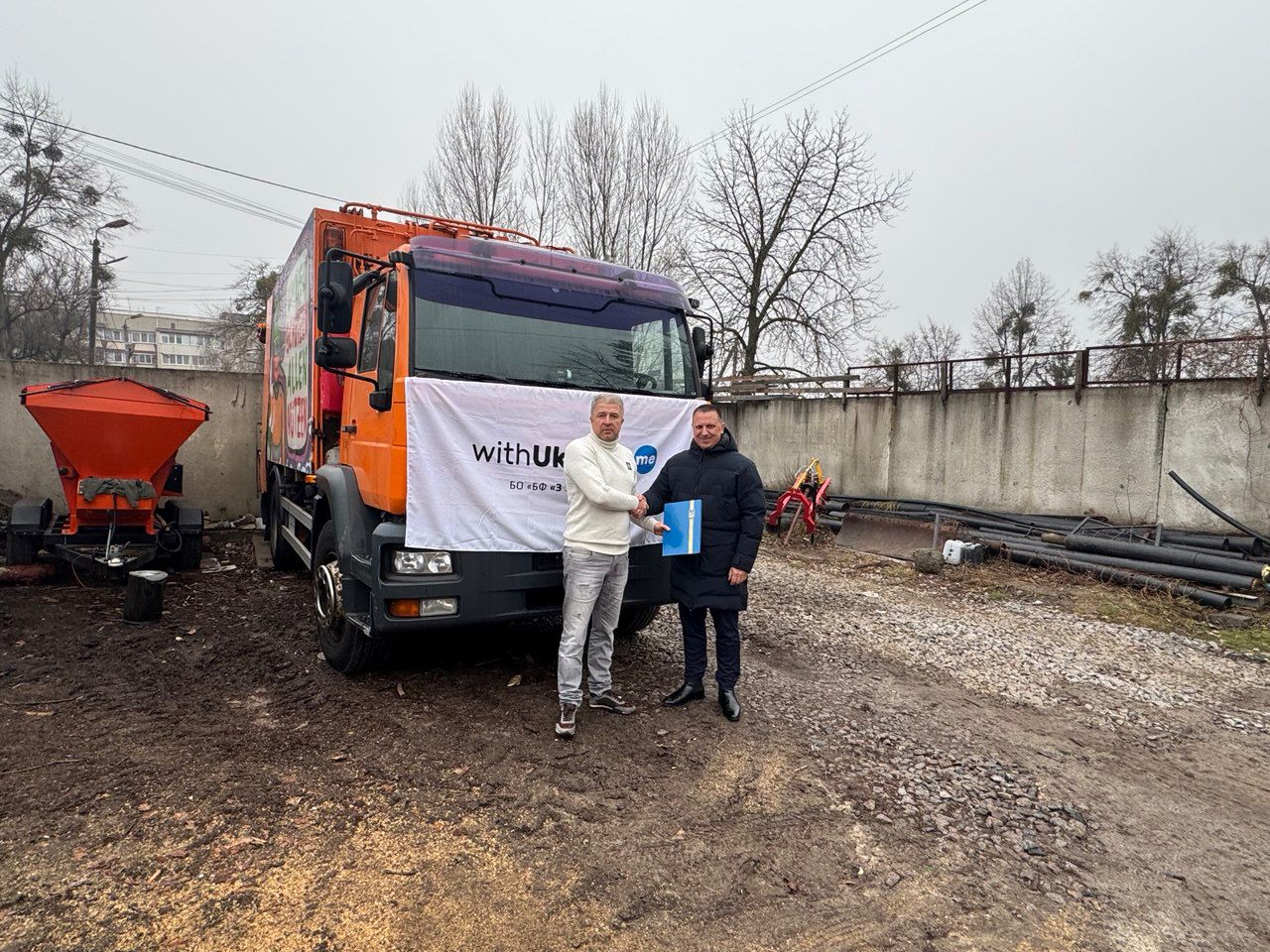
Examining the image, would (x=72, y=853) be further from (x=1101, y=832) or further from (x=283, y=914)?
(x=1101, y=832)

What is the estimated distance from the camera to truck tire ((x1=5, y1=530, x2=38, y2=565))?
6906 millimetres

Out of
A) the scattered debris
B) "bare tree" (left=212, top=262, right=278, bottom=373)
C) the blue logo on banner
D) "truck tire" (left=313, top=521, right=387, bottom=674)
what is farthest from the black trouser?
"bare tree" (left=212, top=262, right=278, bottom=373)

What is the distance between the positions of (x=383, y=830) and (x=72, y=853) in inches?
43.4

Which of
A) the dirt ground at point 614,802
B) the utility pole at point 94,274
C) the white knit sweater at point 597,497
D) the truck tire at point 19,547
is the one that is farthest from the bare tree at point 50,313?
the white knit sweater at point 597,497

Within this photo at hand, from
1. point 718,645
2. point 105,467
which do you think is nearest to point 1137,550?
point 718,645

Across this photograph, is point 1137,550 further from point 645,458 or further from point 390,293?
point 390,293

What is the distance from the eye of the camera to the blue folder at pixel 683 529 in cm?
397

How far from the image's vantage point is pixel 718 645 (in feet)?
13.7

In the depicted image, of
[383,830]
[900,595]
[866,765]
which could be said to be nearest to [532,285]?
[383,830]

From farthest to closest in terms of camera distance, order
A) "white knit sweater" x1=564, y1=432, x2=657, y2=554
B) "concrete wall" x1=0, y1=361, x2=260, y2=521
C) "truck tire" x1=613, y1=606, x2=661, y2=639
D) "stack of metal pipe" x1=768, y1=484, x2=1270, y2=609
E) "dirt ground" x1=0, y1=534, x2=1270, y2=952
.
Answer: "concrete wall" x1=0, y1=361, x2=260, y2=521 → "stack of metal pipe" x1=768, y1=484, x2=1270, y2=609 → "truck tire" x1=613, y1=606, x2=661, y2=639 → "white knit sweater" x1=564, y1=432, x2=657, y2=554 → "dirt ground" x1=0, y1=534, x2=1270, y2=952

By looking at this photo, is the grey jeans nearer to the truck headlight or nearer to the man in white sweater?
the man in white sweater

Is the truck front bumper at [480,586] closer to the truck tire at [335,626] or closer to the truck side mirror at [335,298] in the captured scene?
the truck tire at [335,626]

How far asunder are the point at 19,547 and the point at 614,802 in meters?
7.24

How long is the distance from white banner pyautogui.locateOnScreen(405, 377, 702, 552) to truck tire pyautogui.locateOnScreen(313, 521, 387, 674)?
35.8 inches
